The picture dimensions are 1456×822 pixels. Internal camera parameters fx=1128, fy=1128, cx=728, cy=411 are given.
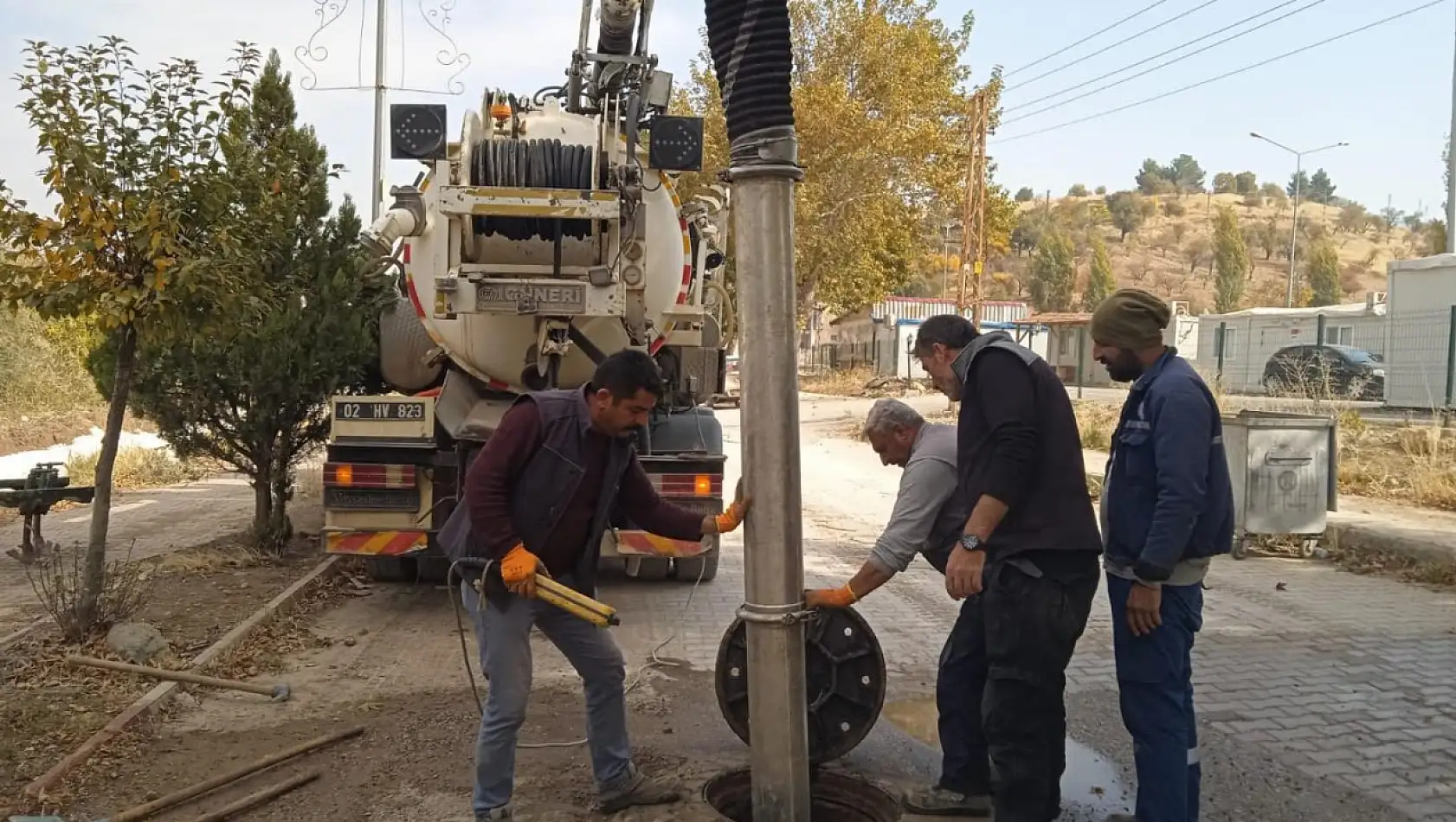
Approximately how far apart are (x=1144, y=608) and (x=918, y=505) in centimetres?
81

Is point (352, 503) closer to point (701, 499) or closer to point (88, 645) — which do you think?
point (88, 645)

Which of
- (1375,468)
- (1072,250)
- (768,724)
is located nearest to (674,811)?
(768,724)

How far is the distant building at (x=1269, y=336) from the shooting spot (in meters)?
26.2

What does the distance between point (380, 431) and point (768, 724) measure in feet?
13.5

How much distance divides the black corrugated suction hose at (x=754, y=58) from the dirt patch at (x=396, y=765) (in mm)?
2416

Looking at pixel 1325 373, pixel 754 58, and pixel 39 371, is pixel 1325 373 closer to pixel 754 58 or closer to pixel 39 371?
pixel 754 58

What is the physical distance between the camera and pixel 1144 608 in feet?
12.0

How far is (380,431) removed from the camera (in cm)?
700

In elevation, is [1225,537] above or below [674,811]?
above

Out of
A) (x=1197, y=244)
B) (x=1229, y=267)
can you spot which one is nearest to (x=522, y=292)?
(x=1229, y=267)

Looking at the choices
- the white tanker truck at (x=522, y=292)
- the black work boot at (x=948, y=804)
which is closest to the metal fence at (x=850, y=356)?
the white tanker truck at (x=522, y=292)

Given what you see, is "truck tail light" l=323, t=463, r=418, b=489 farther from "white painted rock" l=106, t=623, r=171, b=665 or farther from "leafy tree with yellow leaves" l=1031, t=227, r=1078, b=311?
"leafy tree with yellow leaves" l=1031, t=227, r=1078, b=311

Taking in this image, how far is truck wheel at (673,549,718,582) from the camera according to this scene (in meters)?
8.16

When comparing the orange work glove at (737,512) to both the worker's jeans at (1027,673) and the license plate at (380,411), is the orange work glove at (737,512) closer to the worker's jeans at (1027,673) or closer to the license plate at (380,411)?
the worker's jeans at (1027,673)
